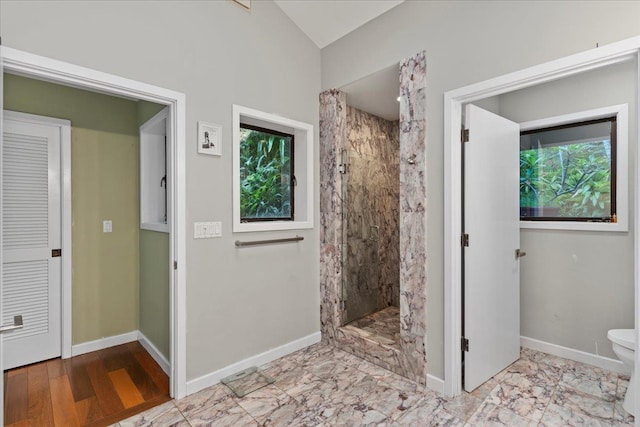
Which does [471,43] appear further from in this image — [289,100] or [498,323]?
[498,323]

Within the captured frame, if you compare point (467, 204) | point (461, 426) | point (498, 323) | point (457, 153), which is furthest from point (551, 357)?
point (457, 153)

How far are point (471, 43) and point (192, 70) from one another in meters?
1.91

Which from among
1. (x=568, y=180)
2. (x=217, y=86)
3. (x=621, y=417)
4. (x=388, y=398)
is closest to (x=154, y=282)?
(x=217, y=86)

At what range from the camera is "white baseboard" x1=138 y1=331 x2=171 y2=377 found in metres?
2.68

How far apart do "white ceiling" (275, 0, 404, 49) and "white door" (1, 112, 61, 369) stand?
232cm

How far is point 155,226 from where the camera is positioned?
9.41 feet

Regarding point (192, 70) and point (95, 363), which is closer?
point (192, 70)

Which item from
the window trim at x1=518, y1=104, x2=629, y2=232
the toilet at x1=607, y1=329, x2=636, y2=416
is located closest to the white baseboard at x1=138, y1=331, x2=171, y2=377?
the toilet at x1=607, y1=329, x2=636, y2=416

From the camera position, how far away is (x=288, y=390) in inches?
94.0

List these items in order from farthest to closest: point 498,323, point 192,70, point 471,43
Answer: point 498,323 → point 192,70 → point 471,43

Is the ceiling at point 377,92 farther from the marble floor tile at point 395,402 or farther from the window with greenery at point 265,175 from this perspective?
the marble floor tile at point 395,402

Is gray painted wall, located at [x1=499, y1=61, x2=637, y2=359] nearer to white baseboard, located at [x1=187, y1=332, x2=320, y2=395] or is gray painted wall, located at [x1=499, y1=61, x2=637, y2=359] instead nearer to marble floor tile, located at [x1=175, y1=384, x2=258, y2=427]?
white baseboard, located at [x1=187, y1=332, x2=320, y2=395]

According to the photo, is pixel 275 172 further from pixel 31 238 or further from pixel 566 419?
pixel 566 419

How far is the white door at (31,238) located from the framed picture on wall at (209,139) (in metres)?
1.49
